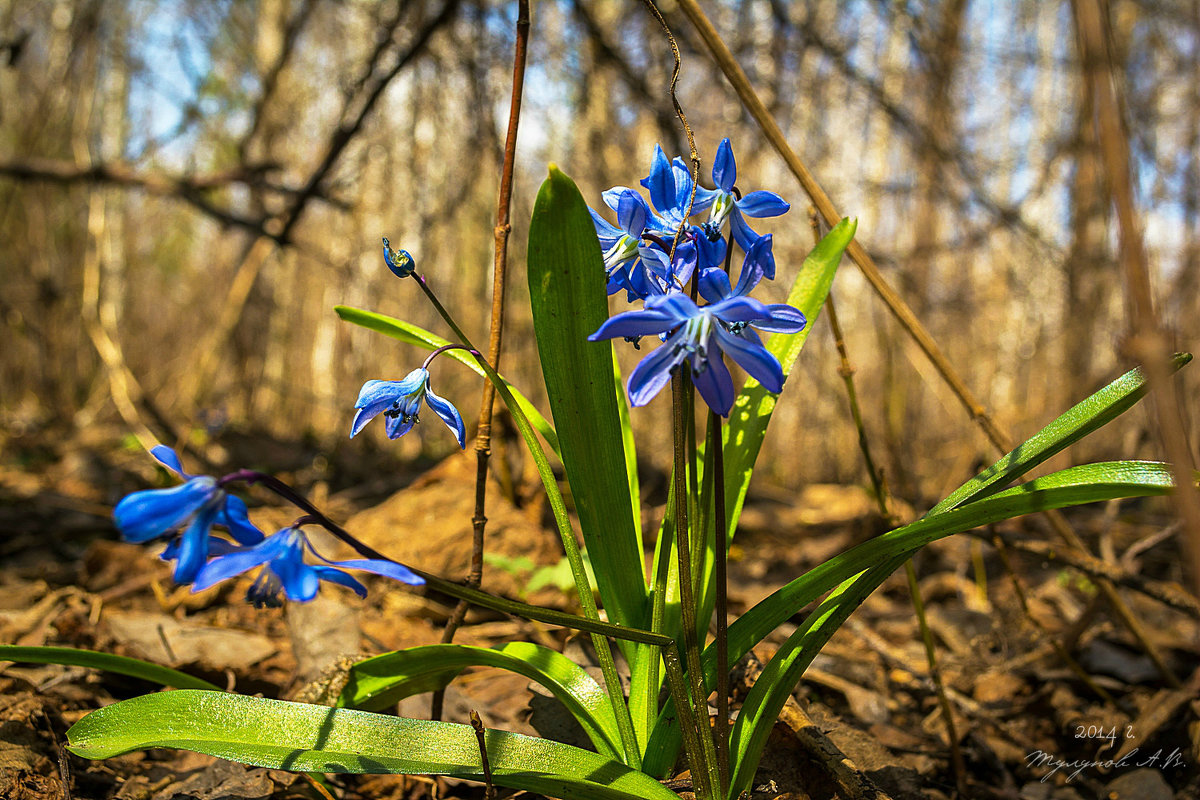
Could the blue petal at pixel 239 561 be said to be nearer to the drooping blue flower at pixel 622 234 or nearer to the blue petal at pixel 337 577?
the blue petal at pixel 337 577

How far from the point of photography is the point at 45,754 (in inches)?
56.3

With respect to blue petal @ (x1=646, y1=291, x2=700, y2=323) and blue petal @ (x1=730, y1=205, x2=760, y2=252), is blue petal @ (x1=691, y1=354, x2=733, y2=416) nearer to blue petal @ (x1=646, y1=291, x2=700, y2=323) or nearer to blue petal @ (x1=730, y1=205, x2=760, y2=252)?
blue petal @ (x1=646, y1=291, x2=700, y2=323)

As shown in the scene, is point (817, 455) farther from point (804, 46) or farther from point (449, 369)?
point (804, 46)

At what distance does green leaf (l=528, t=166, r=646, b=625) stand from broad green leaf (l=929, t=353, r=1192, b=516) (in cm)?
52

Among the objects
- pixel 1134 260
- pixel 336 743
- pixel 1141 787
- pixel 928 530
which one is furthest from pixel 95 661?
pixel 1141 787

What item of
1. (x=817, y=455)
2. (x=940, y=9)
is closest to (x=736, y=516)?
(x=940, y=9)

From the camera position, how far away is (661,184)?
3.66ft

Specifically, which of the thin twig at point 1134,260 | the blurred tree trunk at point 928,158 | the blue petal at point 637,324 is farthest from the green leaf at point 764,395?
the blurred tree trunk at point 928,158

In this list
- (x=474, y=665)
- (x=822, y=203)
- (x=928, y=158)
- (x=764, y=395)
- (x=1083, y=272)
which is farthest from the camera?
(x=1083, y=272)

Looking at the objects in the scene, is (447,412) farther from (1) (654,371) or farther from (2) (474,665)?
(2) (474,665)

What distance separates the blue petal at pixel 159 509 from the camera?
792 mm

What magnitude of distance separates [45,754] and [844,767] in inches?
59.6

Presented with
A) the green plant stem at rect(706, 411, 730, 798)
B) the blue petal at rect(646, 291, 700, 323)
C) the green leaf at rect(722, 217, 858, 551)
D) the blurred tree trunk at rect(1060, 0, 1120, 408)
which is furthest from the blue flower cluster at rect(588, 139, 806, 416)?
the blurred tree trunk at rect(1060, 0, 1120, 408)

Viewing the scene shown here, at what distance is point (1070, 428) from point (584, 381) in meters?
0.76
